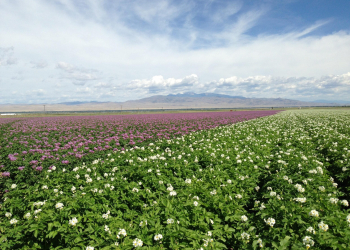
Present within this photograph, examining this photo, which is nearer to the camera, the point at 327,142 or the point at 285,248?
the point at 285,248

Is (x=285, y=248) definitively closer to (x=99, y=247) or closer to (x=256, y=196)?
(x=256, y=196)

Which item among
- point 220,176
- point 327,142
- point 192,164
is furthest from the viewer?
point 327,142

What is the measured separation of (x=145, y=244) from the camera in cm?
342

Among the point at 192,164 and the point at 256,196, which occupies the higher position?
the point at 192,164

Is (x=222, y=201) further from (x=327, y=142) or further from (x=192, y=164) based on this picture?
(x=327, y=142)

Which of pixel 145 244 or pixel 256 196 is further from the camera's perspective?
pixel 256 196

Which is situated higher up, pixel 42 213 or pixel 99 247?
pixel 42 213

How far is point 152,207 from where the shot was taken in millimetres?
4387

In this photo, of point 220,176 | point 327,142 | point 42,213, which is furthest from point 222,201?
point 327,142

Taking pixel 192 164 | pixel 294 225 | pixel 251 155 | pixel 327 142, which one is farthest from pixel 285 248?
pixel 327 142

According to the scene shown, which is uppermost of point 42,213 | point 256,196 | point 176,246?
point 42,213

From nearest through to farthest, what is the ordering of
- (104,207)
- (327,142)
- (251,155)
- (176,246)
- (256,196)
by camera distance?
(176,246), (104,207), (256,196), (251,155), (327,142)

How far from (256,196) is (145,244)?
376cm

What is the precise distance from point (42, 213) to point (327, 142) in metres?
13.4
